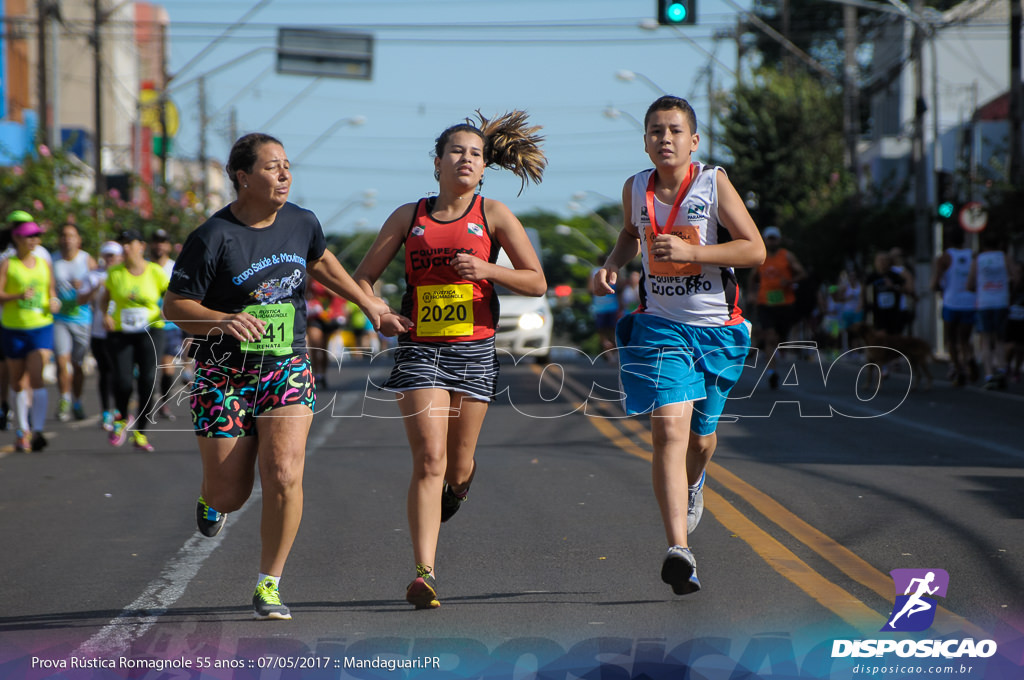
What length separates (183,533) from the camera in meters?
7.73

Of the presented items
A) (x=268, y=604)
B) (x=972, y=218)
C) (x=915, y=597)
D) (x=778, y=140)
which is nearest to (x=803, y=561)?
(x=915, y=597)

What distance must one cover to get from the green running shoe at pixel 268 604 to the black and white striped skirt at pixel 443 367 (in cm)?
95

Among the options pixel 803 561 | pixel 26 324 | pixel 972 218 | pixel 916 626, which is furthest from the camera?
pixel 972 218

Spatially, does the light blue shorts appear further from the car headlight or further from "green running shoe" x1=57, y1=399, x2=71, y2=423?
the car headlight

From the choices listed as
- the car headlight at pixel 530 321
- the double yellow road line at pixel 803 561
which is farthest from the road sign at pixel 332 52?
the double yellow road line at pixel 803 561

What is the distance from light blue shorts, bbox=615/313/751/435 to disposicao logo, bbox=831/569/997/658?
1079mm

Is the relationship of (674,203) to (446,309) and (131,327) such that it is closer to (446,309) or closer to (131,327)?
(446,309)

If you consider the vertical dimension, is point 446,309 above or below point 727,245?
below

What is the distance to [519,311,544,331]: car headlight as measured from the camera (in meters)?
22.7

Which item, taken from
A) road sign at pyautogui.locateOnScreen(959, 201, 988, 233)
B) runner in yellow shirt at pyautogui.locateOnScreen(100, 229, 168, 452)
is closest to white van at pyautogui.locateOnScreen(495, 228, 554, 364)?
road sign at pyautogui.locateOnScreen(959, 201, 988, 233)

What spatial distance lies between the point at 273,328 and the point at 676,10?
1513 cm

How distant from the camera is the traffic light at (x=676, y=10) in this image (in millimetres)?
19562

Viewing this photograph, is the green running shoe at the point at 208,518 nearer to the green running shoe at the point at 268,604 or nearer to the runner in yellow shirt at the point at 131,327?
the green running shoe at the point at 268,604

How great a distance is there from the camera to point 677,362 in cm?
600
